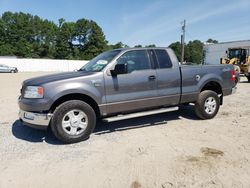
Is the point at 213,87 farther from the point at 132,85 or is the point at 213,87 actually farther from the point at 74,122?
the point at 74,122

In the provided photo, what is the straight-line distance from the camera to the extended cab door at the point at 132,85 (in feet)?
17.4

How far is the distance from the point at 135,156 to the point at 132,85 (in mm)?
1718

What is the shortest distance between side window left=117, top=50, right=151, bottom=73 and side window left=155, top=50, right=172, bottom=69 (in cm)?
34

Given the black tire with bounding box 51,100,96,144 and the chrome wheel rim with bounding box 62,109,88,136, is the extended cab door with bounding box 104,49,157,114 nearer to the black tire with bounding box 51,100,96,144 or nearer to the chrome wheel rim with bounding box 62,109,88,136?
the black tire with bounding box 51,100,96,144

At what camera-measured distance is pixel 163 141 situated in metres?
5.02

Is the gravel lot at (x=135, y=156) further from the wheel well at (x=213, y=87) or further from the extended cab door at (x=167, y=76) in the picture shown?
the wheel well at (x=213, y=87)

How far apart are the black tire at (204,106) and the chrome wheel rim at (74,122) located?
3086 millimetres

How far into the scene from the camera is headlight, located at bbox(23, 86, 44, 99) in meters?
4.76

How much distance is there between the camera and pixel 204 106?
6.50 m

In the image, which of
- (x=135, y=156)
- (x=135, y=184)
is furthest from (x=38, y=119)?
(x=135, y=184)

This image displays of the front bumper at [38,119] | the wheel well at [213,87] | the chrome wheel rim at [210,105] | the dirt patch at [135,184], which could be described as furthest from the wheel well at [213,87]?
the front bumper at [38,119]

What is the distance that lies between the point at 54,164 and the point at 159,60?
339 cm

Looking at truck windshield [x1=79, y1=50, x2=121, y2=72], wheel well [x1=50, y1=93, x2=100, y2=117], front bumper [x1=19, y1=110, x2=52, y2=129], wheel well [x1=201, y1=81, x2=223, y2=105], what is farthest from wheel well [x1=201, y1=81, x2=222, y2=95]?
front bumper [x1=19, y1=110, x2=52, y2=129]

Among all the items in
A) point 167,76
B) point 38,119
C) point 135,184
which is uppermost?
point 167,76
